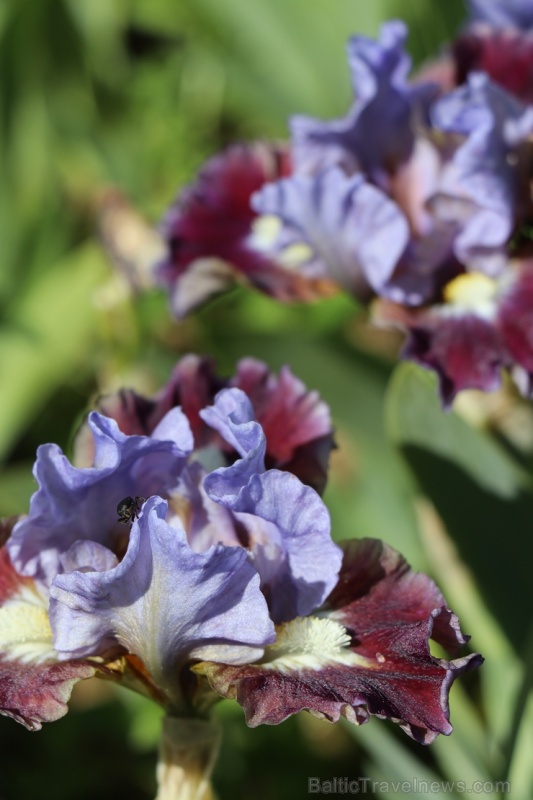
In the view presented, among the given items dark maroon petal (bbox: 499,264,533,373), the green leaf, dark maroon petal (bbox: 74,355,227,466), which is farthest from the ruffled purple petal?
the green leaf

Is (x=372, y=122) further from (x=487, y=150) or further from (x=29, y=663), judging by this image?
(x=29, y=663)

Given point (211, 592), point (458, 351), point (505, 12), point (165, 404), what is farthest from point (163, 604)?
point (505, 12)

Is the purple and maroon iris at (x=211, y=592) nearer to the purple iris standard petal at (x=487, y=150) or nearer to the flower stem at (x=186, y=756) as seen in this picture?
the flower stem at (x=186, y=756)

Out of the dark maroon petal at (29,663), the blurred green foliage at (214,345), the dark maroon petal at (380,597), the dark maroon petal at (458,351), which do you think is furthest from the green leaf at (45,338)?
the dark maroon petal at (380,597)

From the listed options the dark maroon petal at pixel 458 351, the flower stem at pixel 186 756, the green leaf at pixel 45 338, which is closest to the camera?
the flower stem at pixel 186 756

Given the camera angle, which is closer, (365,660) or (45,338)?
(365,660)

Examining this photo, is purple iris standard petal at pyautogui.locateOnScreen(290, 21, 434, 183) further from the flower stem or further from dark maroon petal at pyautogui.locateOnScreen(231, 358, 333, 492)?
the flower stem
